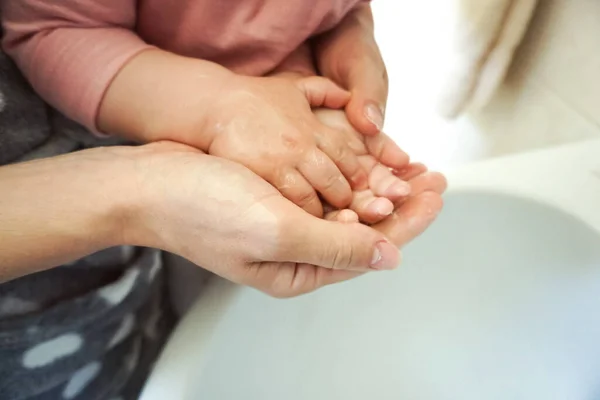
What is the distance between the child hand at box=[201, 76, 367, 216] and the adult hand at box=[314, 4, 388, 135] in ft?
0.11

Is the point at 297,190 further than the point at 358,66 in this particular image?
No

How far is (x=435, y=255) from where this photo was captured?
68 centimetres

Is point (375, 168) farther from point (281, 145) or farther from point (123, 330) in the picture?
point (123, 330)

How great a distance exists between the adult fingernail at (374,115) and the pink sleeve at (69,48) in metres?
0.19

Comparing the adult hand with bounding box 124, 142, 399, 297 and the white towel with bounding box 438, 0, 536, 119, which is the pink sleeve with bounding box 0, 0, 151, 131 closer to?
the adult hand with bounding box 124, 142, 399, 297

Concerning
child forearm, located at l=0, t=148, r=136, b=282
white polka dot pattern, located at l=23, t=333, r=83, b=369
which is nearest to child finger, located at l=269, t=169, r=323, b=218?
child forearm, located at l=0, t=148, r=136, b=282

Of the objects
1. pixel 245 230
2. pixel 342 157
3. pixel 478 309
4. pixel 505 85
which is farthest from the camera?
pixel 505 85

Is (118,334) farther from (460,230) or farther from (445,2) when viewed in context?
(445,2)

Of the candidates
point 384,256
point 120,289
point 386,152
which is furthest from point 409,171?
point 120,289

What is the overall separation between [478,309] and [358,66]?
0.28 m

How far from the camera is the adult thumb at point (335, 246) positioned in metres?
0.42

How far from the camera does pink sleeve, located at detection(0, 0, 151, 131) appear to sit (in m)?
0.50

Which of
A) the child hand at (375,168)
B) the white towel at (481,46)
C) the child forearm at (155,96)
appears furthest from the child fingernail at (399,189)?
the white towel at (481,46)

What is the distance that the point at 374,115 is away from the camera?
554 millimetres
